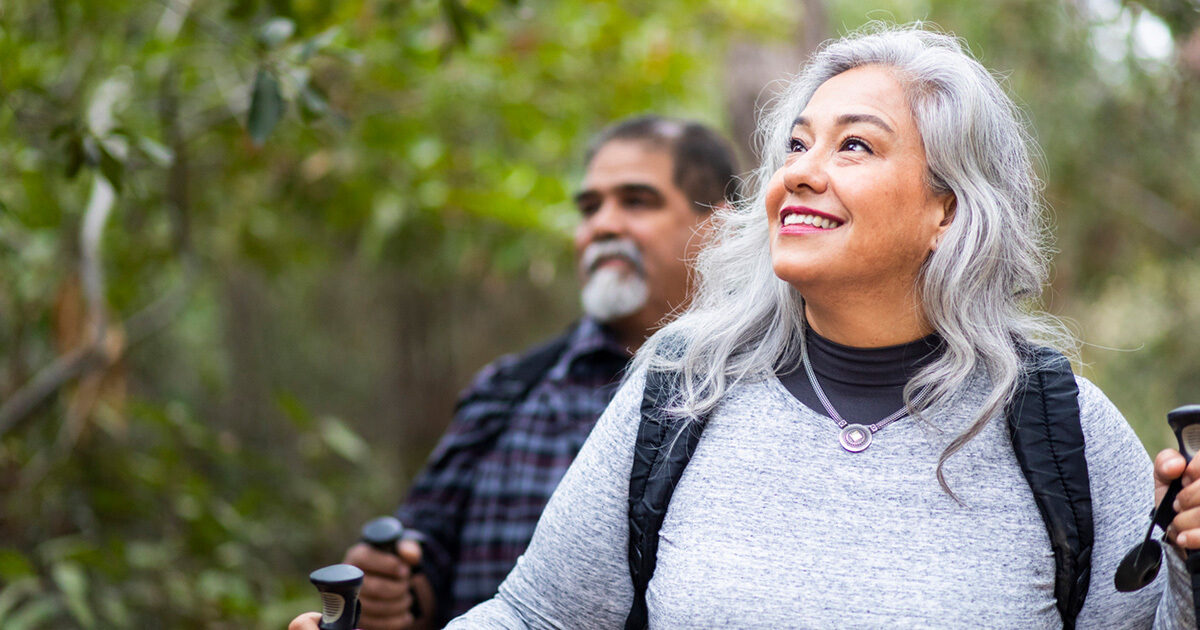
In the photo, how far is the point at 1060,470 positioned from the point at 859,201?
0.47 meters

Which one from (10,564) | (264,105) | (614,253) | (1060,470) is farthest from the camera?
(614,253)

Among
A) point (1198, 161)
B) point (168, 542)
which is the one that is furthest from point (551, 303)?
point (1198, 161)

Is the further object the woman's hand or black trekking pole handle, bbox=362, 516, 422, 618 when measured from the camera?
black trekking pole handle, bbox=362, 516, 422, 618

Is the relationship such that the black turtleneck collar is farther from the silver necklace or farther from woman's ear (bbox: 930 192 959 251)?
woman's ear (bbox: 930 192 959 251)

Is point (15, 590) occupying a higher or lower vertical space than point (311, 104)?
lower

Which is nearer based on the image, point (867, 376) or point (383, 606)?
point (867, 376)

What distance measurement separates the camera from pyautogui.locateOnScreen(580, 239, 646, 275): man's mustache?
104 inches

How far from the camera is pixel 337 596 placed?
1445 millimetres

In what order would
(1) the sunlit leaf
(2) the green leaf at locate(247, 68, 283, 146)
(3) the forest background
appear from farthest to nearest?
(3) the forest background
(1) the sunlit leaf
(2) the green leaf at locate(247, 68, 283, 146)

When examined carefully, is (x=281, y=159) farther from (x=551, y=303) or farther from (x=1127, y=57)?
(x=1127, y=57)

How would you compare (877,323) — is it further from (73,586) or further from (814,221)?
(73,586)

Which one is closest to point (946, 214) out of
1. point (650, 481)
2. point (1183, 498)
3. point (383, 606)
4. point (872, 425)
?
point (872, 425)

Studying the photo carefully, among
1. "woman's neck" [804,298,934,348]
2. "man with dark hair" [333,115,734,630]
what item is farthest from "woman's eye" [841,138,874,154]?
"man with dark hair" [333,115,734,630]

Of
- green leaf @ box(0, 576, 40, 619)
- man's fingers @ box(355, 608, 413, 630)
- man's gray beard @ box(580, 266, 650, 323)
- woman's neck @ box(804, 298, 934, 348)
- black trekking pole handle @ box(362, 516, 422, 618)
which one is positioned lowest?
man's fingers @ box(355, 608, 413, 630)
